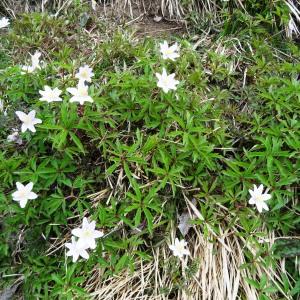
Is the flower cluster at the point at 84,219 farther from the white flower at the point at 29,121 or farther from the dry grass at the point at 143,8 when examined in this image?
the dry grass at the point at 143,8

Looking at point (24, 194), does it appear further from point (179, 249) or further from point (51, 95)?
point (179, 249)

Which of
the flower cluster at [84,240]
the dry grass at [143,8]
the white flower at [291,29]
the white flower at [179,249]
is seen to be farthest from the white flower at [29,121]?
the white flower at [291,29]

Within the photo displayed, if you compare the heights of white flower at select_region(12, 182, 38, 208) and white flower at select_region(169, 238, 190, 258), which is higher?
white flower at select_region(12, 182, 38, 208)

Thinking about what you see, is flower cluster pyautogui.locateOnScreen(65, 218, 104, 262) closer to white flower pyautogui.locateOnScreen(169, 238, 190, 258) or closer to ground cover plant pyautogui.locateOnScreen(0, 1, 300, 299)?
ground cover plant pyautogui.locateOnScreen(0, 1, 300, 299)

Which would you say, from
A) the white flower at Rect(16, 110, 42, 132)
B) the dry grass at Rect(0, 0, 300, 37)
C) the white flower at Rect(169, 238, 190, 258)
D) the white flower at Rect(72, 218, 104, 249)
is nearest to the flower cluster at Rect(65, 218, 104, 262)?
the white flower at Rect(72, 218, 104, 249)

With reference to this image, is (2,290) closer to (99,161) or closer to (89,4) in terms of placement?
(99,161)

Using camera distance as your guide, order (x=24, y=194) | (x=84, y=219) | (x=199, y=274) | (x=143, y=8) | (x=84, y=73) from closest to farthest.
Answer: (x=84, y=219) → (x=24, y=194) → (x=199, y=274) → (x=84, y=73) → (x=143, y=8)

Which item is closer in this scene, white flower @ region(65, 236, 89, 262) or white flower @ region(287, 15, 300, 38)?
white flower @ region(65, 236, 89, 262)

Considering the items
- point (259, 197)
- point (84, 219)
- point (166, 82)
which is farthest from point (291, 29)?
point (84, 219)
